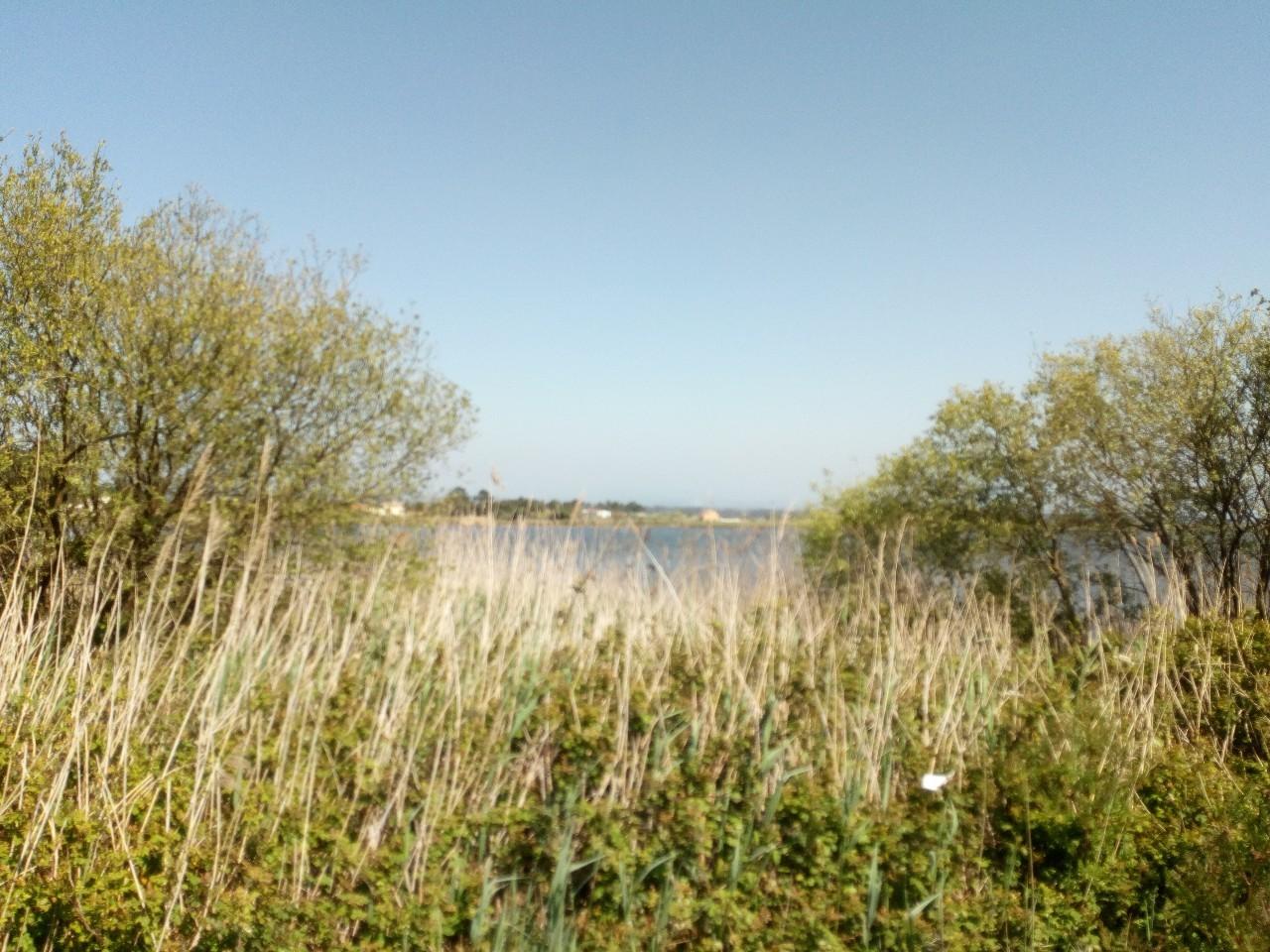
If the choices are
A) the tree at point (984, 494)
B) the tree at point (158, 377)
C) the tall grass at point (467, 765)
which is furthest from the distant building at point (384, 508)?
the tree at point (984, 494)

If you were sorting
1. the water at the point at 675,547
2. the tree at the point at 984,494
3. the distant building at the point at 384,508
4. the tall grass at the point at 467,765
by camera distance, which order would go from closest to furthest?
the tall grass at the point at 467,765 → the water at the point at 675,547 → the distant building at the point at 384,508 → the tree at the point at 984,494

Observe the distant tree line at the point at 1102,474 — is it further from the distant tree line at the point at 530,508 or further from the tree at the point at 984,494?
the distant tree line at the point at 530,508

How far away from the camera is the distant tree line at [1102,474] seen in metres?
9.82

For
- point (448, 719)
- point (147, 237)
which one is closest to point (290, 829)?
point (448, 719)

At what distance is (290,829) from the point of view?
11.6 ft

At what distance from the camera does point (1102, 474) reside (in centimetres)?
1159

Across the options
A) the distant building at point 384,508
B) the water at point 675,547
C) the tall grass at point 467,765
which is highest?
the distant building at point 384,508

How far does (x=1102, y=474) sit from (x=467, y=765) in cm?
1031

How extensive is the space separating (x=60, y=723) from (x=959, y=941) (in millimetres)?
3654

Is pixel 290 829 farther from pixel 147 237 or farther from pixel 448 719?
pixel 147 237

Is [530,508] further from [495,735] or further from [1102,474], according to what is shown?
[1102,474]

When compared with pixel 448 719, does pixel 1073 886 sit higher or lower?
lower

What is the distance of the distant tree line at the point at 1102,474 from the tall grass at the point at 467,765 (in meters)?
3.46

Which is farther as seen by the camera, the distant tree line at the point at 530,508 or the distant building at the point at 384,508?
the distant building at the point at 384,508
